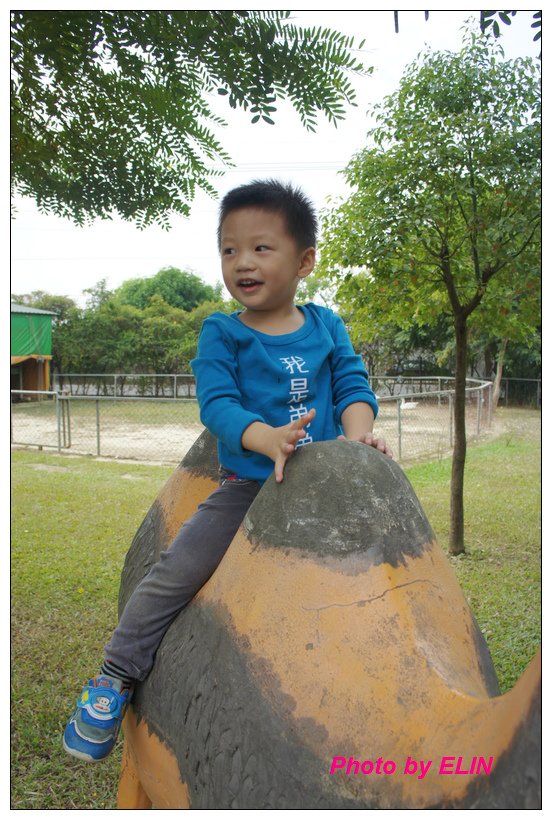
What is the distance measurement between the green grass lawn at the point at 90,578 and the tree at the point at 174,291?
544 inches

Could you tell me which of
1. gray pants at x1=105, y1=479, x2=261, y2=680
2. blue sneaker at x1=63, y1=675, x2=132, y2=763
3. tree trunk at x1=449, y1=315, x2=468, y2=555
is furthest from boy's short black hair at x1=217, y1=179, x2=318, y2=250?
tree trunk at x1=449, y1=315, x2=468, y2=555

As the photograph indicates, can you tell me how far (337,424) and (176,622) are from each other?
2.22ft

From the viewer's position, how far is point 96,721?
156cm

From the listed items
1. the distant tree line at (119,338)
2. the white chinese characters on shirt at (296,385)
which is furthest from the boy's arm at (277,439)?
the distant tree line at (119,338)

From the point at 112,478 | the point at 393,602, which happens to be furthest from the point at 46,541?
the point at 393,602

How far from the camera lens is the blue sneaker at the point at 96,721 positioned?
1550 millimetres

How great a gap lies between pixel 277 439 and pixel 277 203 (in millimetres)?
602

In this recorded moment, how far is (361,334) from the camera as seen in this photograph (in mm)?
4910

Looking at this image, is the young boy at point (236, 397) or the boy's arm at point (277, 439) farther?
the young boy at point (236, 397)

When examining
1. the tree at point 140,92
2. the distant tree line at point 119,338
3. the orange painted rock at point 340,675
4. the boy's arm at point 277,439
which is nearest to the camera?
the orange painted rock at point 340,675

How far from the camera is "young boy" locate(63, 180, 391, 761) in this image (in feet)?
5.17

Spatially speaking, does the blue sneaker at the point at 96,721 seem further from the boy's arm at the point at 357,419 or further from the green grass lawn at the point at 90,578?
the green grass lawn at the point at 90,578

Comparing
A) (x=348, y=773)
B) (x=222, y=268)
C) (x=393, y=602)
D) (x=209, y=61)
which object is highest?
(x=209, y=61)
